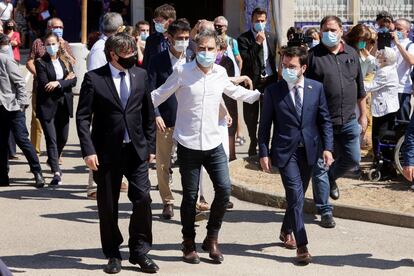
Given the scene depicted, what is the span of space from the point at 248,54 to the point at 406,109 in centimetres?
230

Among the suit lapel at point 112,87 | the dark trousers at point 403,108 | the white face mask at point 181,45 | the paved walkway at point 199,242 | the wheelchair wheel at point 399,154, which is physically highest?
the white face mask at point 181,45

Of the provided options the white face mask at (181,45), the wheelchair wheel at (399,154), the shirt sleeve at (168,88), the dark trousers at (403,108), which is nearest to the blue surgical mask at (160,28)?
the white face mask at (181,45)

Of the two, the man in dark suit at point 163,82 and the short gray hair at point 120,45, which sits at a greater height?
the short gray hair at point 120,45

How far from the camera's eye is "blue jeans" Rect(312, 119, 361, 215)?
35.3 feet

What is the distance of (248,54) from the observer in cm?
1467

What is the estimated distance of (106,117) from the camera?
29.8 ft

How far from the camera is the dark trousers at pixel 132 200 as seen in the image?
9.12m

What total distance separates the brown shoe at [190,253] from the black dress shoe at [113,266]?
0.63 m

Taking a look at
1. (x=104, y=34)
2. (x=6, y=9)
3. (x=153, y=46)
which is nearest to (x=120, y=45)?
(x=153, y=46)

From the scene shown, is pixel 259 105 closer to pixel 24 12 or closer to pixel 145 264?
pixel 145 264

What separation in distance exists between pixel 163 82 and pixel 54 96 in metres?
2.97

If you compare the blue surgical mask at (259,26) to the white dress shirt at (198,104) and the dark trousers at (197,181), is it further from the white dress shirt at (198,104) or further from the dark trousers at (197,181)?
the dark trousers at (197,181)

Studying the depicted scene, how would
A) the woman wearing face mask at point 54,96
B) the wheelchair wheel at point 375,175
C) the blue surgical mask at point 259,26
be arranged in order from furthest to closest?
the blue surgical mask at point 259,26, the woman wearing face mask at point 54,96, the wheelchair wheel at point 375,175

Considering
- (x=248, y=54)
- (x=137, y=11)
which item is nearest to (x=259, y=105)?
(x=248, y=54)
